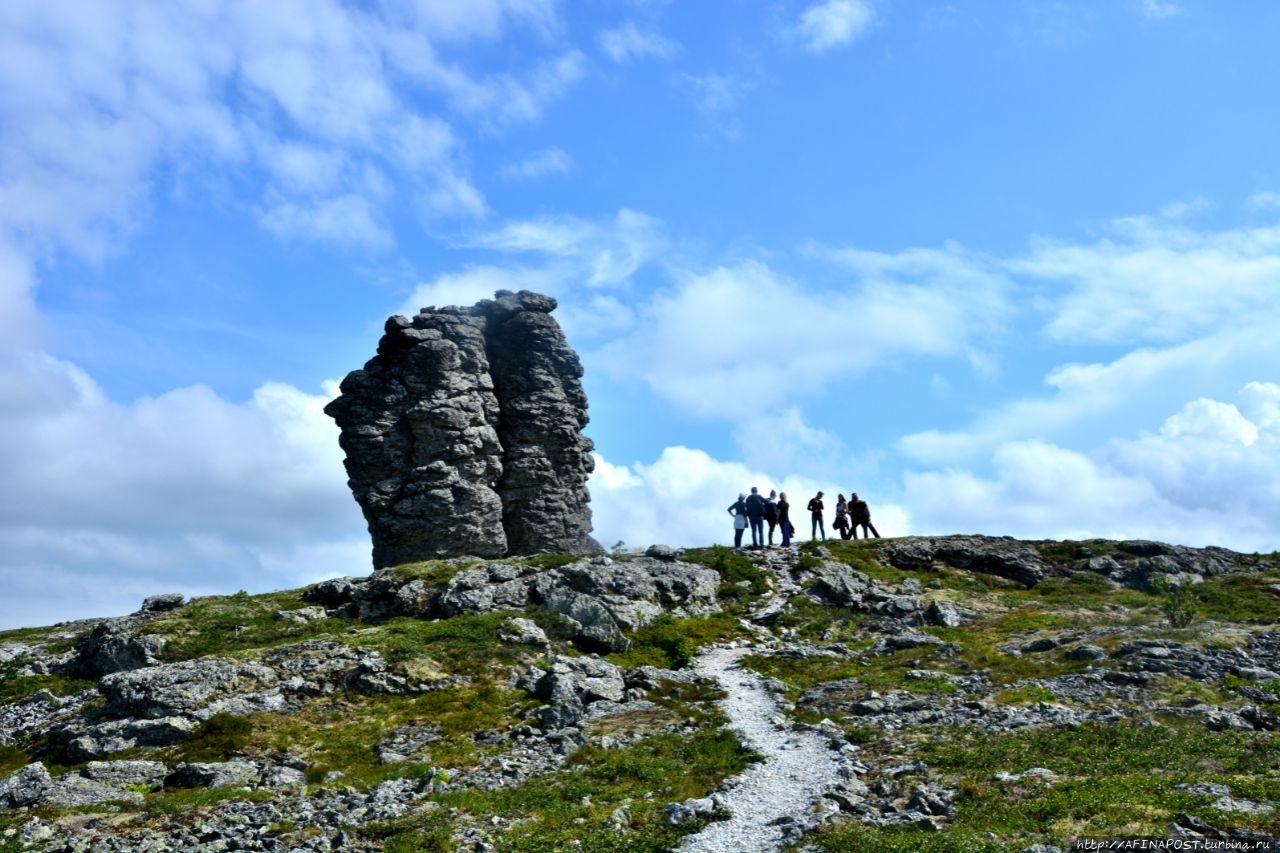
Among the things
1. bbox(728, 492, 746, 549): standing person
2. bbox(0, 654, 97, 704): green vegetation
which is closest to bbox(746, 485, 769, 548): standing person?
bbox(728, 492, 746, 549): standing person

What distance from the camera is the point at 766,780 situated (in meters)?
25.6

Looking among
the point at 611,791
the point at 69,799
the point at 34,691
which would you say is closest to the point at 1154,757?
the point at 611,791

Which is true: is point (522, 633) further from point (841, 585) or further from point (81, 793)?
point (841, 585)

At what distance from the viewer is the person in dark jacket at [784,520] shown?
6481cm

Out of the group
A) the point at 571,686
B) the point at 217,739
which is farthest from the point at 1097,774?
the point at 217,739

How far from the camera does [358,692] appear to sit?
119ft

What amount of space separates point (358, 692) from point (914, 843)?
2409 cm

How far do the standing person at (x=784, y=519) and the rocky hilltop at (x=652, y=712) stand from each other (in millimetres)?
4983

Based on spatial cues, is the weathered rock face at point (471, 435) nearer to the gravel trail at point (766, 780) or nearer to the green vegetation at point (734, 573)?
the green vegetation at point (734, 573)

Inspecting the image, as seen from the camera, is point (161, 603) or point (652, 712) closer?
point (652, 712)

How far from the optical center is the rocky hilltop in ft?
72.3

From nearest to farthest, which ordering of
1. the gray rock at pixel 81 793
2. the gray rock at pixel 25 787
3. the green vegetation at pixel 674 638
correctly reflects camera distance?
the gray rock at pixel 81 793
the gray rock at pixel 25 787
the green vegetation at pixel 674 638

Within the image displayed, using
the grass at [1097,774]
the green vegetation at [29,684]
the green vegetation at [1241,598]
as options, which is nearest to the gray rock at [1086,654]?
the grass at [1097,774]

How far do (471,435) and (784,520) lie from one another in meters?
23.6
